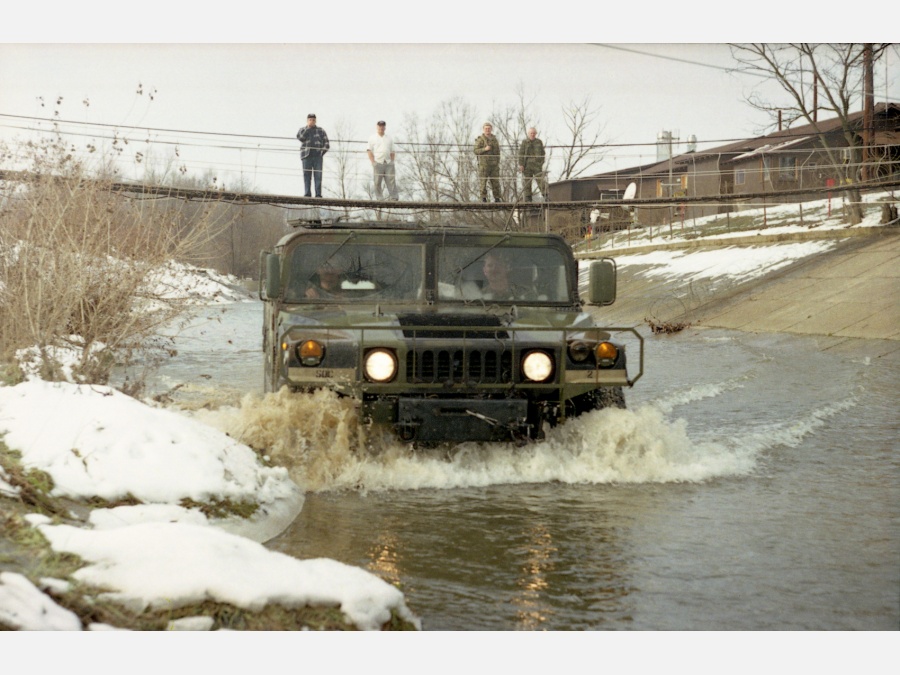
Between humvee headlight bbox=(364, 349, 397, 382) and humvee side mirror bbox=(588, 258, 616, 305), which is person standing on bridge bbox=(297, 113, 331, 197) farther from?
humvee headlight bbox=(364, 349, 397, 382)

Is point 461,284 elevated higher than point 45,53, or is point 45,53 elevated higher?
point 45,53

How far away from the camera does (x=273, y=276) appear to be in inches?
293

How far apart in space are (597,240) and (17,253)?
75.4 ft

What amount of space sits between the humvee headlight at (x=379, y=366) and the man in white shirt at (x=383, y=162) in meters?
3.15

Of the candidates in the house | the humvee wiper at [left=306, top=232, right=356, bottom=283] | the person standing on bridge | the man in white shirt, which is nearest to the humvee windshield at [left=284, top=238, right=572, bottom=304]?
Answer: the humvee wiper at [left=306, top=232, right=356, bottom=283]

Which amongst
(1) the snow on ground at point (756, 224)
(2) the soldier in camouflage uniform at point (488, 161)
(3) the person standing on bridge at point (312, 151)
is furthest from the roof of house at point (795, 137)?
(1) the snow on ground at point (756, 224)

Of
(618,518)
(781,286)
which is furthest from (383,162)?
(781,286)

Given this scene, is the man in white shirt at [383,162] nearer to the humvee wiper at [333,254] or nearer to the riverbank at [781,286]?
the humvee wiper at [333,254]

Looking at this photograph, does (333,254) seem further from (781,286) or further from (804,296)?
(781,286)

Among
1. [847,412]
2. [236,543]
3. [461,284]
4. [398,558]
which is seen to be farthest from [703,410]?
[236,543]

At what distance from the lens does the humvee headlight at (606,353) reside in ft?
21.9

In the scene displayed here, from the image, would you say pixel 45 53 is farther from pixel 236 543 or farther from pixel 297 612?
pixel 297 612

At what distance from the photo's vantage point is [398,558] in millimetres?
5078

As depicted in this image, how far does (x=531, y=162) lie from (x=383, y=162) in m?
1.68
